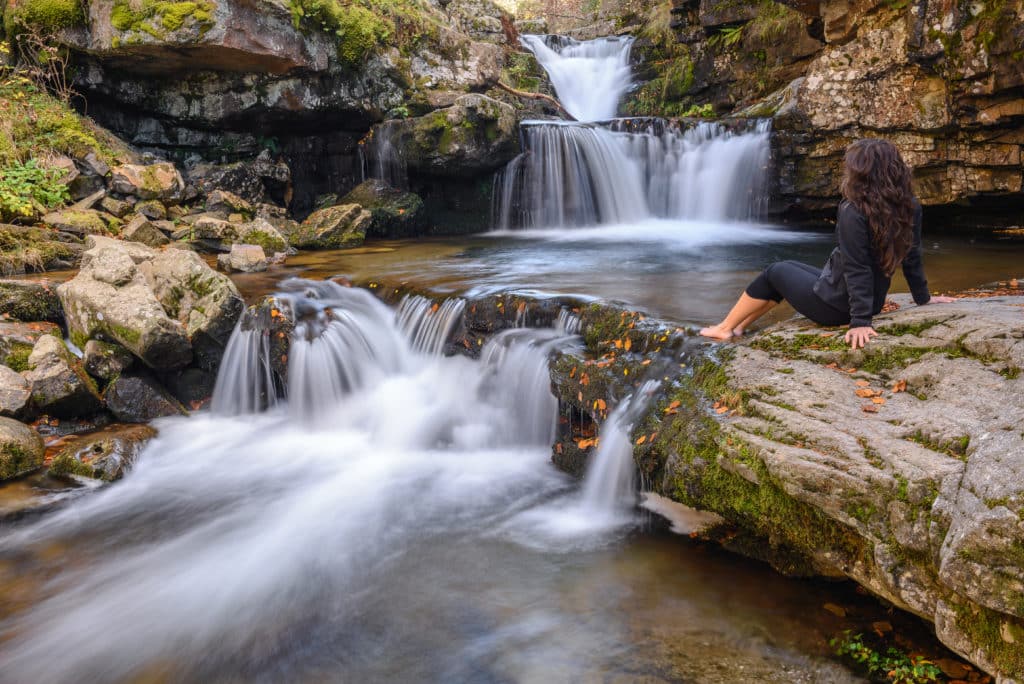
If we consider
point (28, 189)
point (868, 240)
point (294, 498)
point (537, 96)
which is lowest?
point (294, 498)

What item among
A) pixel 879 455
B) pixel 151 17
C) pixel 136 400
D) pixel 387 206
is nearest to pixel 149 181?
pixel 151 17

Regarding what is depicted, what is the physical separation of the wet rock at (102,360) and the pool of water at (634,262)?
178cm

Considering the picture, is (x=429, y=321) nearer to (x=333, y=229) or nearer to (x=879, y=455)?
(x=879, y=455)

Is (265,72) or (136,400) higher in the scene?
(265,72)

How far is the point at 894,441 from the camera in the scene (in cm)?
290

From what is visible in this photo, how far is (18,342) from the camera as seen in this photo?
19.9 feet

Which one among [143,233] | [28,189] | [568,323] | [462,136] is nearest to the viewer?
[568,323]

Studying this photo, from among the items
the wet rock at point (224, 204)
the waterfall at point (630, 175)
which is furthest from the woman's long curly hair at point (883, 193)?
the wet rock at point (224, 204)

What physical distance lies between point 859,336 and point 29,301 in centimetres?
770

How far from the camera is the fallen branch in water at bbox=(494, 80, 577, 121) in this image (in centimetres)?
1547

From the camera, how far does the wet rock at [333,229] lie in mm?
11320

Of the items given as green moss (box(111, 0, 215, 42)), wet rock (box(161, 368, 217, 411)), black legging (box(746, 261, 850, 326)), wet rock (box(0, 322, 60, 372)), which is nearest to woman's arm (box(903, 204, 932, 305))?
Result: black legging (box(746, 261, 850, 326))

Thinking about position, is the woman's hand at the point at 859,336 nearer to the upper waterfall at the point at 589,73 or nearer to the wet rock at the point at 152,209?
the wet rock at the point at 152,209

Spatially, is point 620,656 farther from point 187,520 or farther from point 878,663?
point 187,520
